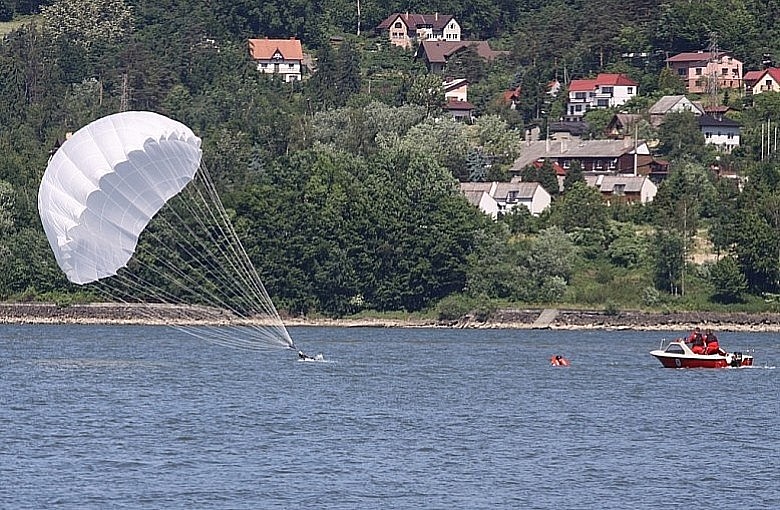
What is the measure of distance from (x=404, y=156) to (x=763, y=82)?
160 feet

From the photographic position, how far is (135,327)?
103875 millimetres

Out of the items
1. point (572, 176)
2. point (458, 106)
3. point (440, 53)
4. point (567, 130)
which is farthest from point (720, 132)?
point (440, 53)

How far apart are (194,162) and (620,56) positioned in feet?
373

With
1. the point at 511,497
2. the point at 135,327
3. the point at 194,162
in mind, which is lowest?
the point at 135,327

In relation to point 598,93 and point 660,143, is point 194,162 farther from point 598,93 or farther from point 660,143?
point 598,93

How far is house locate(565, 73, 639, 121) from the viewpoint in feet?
493

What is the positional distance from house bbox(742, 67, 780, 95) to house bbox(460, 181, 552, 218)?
113ft

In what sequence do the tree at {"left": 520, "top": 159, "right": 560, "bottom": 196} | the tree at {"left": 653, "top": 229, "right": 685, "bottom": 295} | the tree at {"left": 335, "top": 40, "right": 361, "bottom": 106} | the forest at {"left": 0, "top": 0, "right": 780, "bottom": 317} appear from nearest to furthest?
the tree at {"left": 653, "top": 229, "right": 685, "bottom": 295} < the forest at {"left": 0, "top": 0, "right": 780, "bottom": 317} < the tree at {"left": 520, "top": 159, "right": 560, "bottom": 196} < the tree at {"left": 335, "top": 40, "right": 361, "bottom": 106}

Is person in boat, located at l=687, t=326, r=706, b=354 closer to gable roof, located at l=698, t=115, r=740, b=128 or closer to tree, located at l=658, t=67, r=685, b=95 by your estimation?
gable roof, located at l=698, t=115, r=740, b=128

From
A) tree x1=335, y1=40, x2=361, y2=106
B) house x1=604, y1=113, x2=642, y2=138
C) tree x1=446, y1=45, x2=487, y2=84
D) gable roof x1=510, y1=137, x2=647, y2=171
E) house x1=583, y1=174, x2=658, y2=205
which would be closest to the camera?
house x1=583, y1=174, x2=658, y2=205

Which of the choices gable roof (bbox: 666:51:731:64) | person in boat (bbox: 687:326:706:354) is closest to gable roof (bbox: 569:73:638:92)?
gable roof (bbox: 666:51:731:64)

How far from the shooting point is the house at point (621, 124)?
461ft

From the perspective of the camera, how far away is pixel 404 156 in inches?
4434

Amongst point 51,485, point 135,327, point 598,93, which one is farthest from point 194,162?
point 598,93
